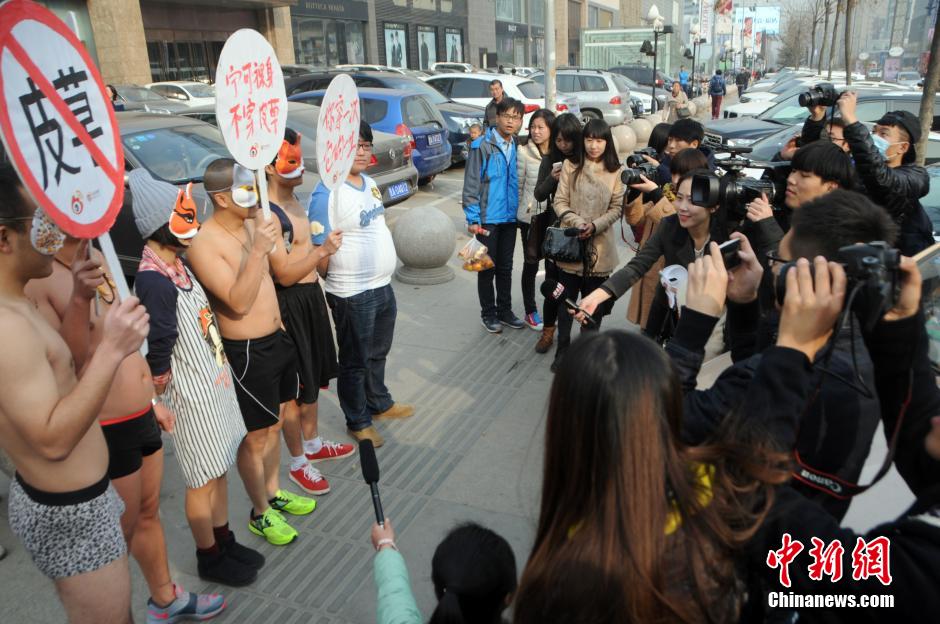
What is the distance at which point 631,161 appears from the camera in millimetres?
4703

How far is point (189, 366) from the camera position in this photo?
9.21 ft

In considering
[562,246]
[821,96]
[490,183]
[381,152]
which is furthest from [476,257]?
[381,152]

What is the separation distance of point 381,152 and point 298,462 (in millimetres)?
5969

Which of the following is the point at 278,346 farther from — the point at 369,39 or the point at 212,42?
the point at 369,39

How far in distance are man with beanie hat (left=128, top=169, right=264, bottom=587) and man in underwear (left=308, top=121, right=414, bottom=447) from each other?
1.01 meters

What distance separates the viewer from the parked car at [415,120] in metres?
10.5

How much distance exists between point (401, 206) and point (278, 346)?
7.43m

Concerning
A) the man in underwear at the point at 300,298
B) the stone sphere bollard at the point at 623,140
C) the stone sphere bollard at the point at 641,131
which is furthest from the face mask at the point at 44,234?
the stone sphere bollard at the point at 641,131

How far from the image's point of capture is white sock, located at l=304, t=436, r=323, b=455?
4.08m

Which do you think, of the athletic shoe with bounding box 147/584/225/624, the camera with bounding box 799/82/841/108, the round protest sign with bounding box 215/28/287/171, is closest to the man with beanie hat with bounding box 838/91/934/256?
the camera with bounding box 799/82/841/108

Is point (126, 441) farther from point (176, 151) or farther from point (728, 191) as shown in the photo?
point (176, 151)

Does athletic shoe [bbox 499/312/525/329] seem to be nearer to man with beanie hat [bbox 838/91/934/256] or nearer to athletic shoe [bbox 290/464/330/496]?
athletic shoe [bbox 290/464/330/496]

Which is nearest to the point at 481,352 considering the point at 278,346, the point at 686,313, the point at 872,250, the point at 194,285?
the point at 278,346

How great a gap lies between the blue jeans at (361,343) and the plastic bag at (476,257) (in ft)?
4.33
